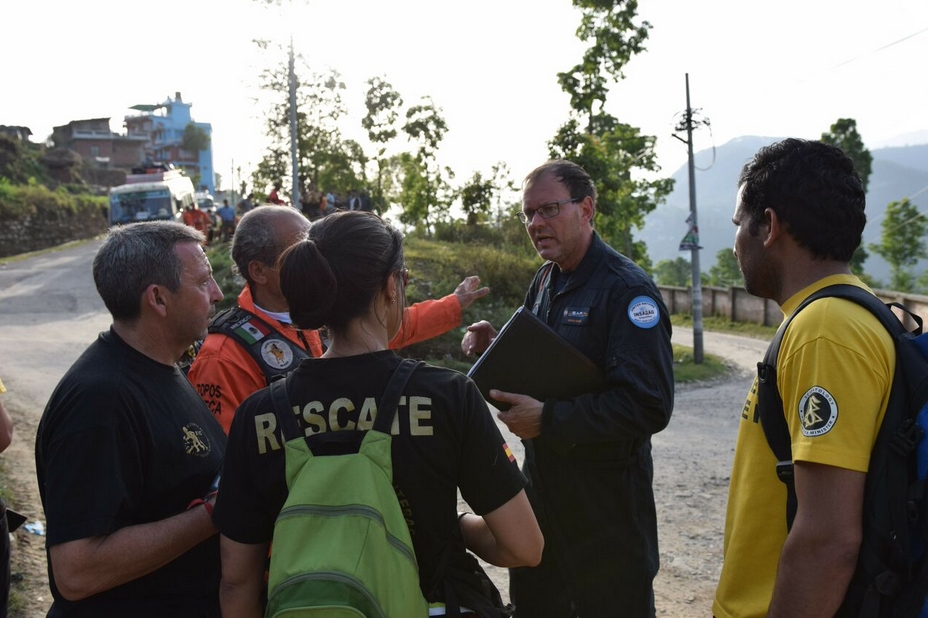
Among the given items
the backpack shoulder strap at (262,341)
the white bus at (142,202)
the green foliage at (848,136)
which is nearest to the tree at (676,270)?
the green foliage at (848,136)

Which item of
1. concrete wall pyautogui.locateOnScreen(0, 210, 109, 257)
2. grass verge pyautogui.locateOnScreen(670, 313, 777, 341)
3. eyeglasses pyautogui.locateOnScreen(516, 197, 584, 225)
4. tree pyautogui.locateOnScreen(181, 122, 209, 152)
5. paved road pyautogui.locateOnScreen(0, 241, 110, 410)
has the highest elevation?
tree pyautogui.locateOnScreen(181, 122, 209, 152)

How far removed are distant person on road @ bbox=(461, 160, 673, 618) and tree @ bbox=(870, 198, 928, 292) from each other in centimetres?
4485

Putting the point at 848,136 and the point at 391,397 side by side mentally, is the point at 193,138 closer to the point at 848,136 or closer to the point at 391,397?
the point at 848,136

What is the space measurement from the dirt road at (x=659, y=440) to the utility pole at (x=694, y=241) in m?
1.16

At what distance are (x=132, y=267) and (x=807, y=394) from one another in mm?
1897

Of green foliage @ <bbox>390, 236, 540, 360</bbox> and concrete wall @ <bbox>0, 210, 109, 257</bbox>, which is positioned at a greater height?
concrete wall @ <bbox>0, 210, 109, 257</bbox>

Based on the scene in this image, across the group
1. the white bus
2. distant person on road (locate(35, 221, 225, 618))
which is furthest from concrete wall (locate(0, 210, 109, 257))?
distant person on road (locate(35, 221, 225, 618))

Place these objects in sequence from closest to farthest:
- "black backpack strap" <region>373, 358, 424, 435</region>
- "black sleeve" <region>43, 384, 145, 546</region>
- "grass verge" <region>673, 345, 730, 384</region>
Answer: "black backpack strap" <region>373, 358, 424, 435</region>, "black sleeve" <region>43, 384, 145, 546</region>, "grass verge" <region>673, 345, 730, 384</region>

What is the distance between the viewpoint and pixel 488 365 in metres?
3.02

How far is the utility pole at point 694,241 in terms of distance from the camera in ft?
59.4

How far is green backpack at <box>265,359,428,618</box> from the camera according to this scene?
5.07ft

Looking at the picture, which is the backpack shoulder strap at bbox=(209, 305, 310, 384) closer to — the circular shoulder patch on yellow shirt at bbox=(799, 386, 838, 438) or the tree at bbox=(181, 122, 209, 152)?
the circular shoulder patch on yellow shirt at bbox=(799, 386, 838, 438)

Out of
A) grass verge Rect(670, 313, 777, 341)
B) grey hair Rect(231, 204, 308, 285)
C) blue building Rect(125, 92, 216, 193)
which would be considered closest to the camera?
grey hair Rect(231, 204, 308, 285)

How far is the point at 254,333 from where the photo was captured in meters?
2.80
